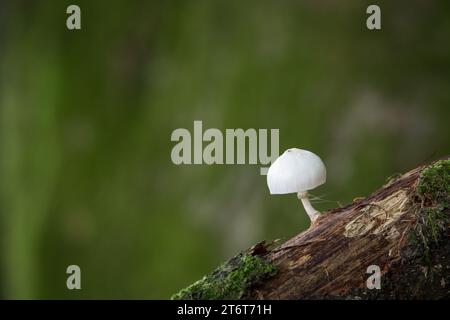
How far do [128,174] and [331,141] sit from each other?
163cm

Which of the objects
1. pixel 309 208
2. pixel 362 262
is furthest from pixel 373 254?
pixel 309 208

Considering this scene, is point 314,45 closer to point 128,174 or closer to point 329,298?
point 128,174

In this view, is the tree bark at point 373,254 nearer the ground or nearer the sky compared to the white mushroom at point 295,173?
nearer the ground

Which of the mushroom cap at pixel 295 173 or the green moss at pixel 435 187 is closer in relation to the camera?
the green moss at pixel 435 187

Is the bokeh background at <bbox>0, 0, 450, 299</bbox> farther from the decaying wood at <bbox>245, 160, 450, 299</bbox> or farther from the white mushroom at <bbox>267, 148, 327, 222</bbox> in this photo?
the decaying wood at <bbox>245, 160, 450, 299</bbox>

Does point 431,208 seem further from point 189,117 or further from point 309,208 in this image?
point 189,117

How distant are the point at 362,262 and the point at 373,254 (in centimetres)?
4

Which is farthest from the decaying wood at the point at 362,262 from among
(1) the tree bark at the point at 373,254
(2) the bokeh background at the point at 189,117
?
(2) the bokeh background at the point at 189,117

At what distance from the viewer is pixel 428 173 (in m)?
2.26

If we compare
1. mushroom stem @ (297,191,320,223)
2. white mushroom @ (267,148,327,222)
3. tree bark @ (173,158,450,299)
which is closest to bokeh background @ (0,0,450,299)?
mushroom stem @ (297,191,320,223)

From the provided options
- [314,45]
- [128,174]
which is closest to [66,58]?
[128,174]

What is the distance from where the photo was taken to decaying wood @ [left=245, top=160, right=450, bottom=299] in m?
2.13

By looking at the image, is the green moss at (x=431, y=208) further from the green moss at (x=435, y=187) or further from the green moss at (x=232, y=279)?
the green moss at (x=232, y=279)

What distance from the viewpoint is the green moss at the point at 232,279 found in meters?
2.13
